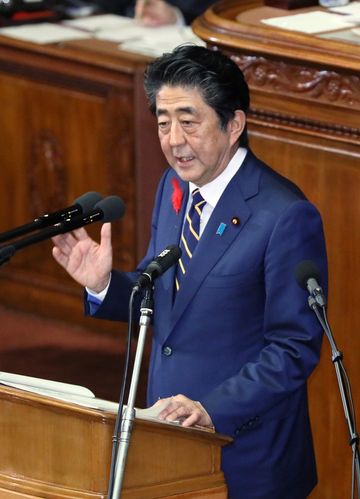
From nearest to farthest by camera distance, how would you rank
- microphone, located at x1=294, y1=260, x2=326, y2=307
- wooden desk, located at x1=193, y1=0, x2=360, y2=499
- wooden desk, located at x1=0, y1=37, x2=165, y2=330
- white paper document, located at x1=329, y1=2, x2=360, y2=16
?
microphone, located at x1=294, y1=260, x2=326, y2=307, wooden desk, located at x1=193, y1=0, x2=360, y2=499, white paper document, located at x1=329, y1=2, x2=360, y2=16, wooden desk, located at x1=0, y1=37, x2=165, y2=330

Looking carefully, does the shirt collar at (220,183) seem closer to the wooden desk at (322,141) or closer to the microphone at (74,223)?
the microphone at (74,223)

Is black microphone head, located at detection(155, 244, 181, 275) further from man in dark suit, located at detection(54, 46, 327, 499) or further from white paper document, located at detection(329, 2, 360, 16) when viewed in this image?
white paper document, located at detection(329, 2, 360, 16)

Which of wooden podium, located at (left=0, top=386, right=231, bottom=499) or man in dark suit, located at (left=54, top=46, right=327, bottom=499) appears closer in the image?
wooden podium, located at (left=0, top=386, right=231, bottom=499)

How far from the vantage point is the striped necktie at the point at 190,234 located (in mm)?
3387

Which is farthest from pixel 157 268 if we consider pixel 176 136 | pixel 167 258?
pixel 176 136

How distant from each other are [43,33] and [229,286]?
3.56m

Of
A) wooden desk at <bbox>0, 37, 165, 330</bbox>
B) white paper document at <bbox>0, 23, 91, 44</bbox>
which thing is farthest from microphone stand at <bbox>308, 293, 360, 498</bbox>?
white paper document at <bbox>0, 23, 91, 44</bbox>

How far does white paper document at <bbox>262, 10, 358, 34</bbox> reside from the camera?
4246mm

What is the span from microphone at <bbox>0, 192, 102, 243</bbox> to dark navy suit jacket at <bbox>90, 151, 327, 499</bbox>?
398mm

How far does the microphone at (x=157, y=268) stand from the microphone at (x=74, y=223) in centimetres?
20

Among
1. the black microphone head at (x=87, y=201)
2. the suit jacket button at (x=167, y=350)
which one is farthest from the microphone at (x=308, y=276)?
the suit jacket button at (x=167, y=350)

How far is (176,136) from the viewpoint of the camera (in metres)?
3.23

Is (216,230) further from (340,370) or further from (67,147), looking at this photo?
(67,147)

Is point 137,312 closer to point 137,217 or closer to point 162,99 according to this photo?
point 162,99
